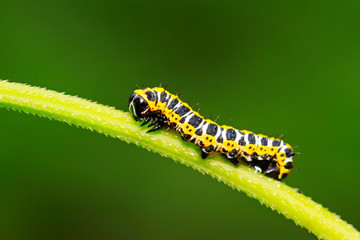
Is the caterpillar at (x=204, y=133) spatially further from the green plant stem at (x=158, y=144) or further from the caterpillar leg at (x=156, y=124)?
the green plant stem at (x=158, y=144)

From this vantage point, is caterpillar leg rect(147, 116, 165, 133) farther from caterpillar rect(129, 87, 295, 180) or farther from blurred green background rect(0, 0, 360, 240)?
blurred green background rect(0, 0, 360, 240)

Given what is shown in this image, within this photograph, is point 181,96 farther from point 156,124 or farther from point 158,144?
point 158,144

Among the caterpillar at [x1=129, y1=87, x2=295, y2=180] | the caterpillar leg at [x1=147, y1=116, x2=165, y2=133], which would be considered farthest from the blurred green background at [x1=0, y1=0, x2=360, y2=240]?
the caterpillar leg at [x1=147, y1=116, x2=165, y2=133]

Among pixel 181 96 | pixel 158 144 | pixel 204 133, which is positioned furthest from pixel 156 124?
pixel 181 96

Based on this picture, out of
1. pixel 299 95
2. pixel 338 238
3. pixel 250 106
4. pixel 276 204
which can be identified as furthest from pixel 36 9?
pixel 338 238

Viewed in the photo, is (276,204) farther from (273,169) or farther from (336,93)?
(336,93)
